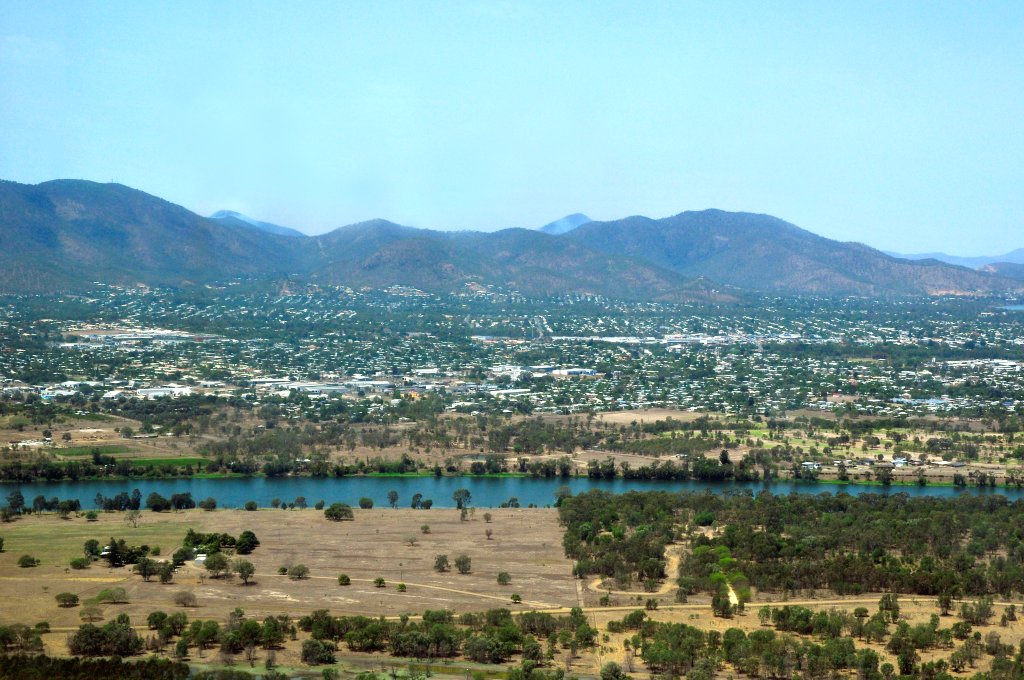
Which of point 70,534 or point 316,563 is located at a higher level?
point 70,534

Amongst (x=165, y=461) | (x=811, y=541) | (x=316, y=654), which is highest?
(x=165, y=461)

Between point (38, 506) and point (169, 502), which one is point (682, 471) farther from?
point (38, 506)

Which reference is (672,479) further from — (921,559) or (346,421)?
(346,421)

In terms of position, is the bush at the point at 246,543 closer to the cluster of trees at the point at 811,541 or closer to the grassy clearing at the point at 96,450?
the cluster of trees at the point at 811,541

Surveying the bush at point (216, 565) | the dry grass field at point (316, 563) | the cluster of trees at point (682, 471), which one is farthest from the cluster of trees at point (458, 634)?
the cluster of trees at point (682, 471)

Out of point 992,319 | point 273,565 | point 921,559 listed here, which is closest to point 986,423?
point 921,559

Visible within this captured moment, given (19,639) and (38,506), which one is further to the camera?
(38,506)

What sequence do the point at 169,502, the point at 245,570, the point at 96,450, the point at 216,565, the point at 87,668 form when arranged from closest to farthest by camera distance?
the point at 87,668 < the point at 245,570 < the point at 216,565 < the point at 169,502 < the point at 96,450

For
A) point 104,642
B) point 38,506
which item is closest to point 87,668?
point 104,642
